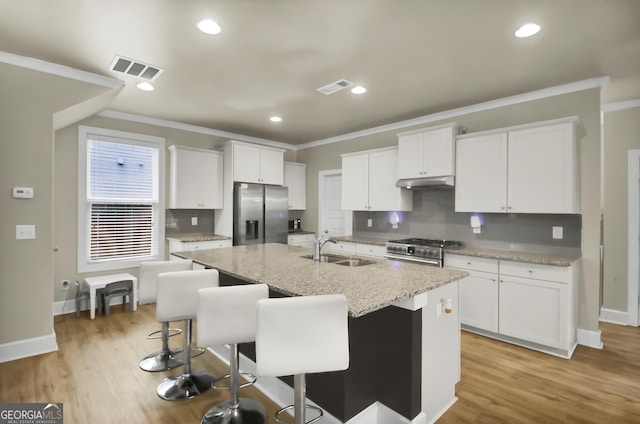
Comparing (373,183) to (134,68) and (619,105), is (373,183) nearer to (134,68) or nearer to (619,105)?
(619,105)

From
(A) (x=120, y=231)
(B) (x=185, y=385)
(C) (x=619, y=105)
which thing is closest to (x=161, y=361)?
(B) (x=185, y=385)

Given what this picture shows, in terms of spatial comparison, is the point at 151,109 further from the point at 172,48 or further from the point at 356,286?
the point at 356,286

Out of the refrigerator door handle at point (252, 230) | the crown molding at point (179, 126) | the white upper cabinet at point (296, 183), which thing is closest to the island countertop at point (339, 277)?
the refrigerator door handle at point (252, 230)

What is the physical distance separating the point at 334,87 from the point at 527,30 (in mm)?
1752

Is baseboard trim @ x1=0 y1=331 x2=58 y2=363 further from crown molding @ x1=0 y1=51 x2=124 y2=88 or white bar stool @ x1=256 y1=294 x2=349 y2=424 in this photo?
white bar stool @ x1=256 y1=294 x2=349 y2=424

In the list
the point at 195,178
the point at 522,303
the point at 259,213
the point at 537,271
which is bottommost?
the point at 522,303

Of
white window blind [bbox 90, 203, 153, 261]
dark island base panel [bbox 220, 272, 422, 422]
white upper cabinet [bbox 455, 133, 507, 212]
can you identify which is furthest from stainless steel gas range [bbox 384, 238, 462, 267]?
white window blind [bbox 90, 203, 153, 261]

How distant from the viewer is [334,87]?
3.43 m

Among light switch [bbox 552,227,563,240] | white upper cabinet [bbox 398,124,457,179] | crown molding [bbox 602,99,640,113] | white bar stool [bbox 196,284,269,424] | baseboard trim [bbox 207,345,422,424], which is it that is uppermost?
crown molding [bbox 602,99,640,113]

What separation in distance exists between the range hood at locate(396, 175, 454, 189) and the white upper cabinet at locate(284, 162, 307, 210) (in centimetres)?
244

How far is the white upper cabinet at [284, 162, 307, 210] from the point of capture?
6113 mm

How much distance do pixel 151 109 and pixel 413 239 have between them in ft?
12.9

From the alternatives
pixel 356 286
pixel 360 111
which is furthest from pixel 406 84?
pixel 356 286

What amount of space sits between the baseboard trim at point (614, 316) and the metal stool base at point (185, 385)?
4.59 m
